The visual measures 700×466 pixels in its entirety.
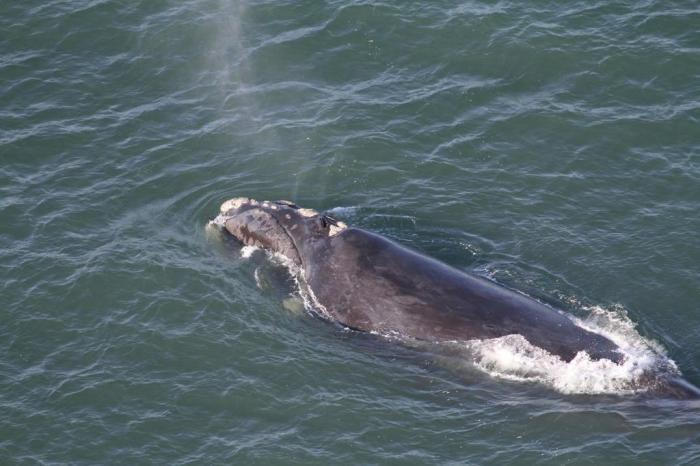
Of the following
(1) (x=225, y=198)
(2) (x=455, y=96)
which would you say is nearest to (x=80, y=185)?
(1) (x=225, y=198)

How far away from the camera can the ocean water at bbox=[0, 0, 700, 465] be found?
32438mm

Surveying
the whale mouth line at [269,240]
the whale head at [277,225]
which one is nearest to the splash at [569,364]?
the whale head at [277,225]

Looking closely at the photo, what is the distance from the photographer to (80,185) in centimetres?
4491

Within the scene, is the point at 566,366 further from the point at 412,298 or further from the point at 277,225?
the point at 277,225

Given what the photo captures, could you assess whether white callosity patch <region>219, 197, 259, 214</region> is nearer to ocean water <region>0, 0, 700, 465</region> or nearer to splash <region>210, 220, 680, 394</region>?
ocean water <region>0, 0, 700, 465</region>

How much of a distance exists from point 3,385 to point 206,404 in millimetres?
6889

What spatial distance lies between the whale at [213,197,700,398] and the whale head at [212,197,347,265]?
0.06 metres

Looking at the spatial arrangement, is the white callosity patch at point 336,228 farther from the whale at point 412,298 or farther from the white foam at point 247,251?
the white foam at point 247,251

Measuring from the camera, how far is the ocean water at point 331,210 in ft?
Answer: 106

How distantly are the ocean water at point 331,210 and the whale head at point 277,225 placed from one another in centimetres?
86

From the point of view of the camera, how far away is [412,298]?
3478 centimetres

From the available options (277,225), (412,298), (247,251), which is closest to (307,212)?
(277,225)

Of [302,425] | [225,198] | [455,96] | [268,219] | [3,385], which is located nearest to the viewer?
[302,425]

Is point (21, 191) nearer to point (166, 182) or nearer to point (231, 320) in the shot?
point (166, 182)
